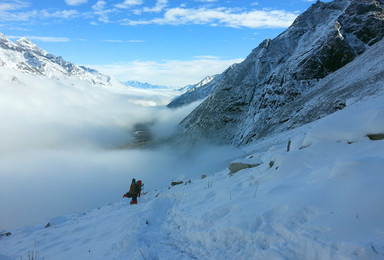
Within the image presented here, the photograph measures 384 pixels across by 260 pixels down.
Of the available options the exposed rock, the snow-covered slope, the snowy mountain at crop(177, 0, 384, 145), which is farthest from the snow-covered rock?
the snowy mountain at crop(177, 0, 384, 145)

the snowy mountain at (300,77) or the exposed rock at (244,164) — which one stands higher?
the snowy mountain at (300,77)

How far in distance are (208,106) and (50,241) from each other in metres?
69.7

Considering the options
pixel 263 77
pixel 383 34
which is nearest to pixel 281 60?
pixel 263 77

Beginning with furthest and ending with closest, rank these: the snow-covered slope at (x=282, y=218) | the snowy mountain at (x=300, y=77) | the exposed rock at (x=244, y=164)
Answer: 1. the snowy mountain at (x=300, y=77)
2. the exposed rock at (x=244, y=164)
3. the snow-covered slope at (x=282, y=218)

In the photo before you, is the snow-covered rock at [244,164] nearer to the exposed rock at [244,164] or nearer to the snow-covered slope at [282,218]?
the exposed rock at [244,164]

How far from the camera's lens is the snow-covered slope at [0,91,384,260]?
5152 mm

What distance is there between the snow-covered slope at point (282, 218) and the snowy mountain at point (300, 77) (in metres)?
25.2

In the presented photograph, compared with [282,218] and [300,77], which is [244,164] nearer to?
[282,218]

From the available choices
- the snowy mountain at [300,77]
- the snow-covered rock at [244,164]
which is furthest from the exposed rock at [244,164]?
the snowy mountain at [300,77]

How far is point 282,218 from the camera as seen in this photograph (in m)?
6.27

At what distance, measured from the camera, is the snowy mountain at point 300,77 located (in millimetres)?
39594

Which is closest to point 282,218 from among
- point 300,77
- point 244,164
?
point 244,164

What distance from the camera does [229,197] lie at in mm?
9492

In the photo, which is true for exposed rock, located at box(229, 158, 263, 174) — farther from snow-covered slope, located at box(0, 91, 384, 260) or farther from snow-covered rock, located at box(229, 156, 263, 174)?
snow-covered slope, located at box(0, 91, 384, 260)
